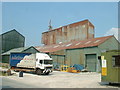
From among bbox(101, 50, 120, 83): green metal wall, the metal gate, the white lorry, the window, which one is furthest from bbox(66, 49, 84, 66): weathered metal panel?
the window

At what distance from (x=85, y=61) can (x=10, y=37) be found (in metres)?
26.0

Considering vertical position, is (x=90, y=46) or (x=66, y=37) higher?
(x=66, y=37)

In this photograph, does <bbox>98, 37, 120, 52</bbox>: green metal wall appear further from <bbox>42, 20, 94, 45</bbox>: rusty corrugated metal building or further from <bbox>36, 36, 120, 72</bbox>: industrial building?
<bbox>42, 20, 94, 45</bbox>: rusty corrugated metal building

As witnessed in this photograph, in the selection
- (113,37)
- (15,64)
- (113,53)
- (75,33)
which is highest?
(75,33)

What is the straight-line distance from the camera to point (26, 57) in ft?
85.0

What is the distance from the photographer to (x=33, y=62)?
2473cm

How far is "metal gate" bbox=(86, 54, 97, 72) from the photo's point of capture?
31709 mm

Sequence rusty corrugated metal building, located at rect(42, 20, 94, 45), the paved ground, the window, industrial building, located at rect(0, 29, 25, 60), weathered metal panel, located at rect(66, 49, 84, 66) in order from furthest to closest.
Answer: rusty corrugated metal building, located at rect(42, 20, 94, 45) < industrial building, located at rect(0, 29, 25, 60) < weathered metal panel, located at rect(66, 49, 84, 66) < the paved ground < the window

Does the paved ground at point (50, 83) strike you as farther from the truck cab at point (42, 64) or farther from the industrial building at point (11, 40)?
the industrial building at point (11, 40)

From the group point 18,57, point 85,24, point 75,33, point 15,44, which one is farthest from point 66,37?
point 18,57

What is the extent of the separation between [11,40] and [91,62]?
1073 inches

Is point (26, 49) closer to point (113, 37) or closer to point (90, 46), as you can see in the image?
point (90, 46)

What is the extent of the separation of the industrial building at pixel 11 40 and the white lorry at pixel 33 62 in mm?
21332

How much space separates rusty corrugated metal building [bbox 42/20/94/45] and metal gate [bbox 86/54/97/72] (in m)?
21.4
